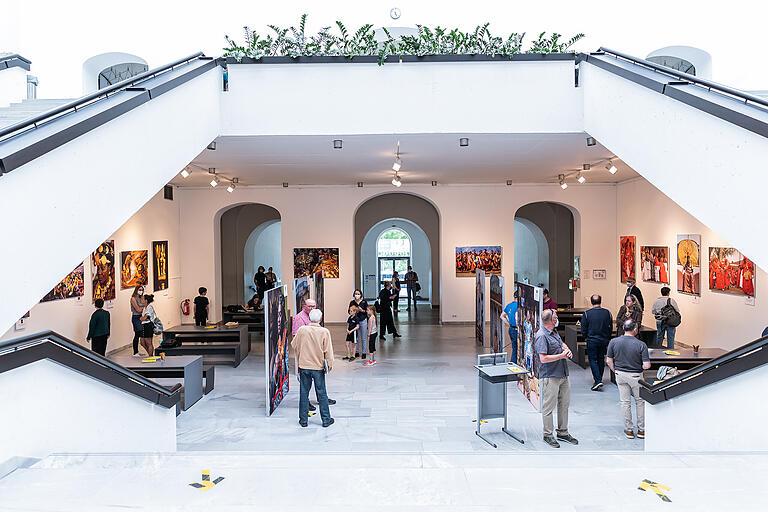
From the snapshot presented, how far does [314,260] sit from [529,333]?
9203mm

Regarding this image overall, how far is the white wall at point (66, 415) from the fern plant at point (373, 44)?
545cm

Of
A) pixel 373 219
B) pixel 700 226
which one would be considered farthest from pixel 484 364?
pixel 373 219

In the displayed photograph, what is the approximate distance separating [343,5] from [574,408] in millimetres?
10163

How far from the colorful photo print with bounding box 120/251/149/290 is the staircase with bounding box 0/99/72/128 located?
20.2 feet

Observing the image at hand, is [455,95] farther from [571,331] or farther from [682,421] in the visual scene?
[571,331]

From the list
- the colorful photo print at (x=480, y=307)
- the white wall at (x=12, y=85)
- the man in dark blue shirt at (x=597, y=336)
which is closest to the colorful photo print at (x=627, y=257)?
the colorful photo print at (x=480, y=307)

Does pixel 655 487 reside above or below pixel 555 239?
below

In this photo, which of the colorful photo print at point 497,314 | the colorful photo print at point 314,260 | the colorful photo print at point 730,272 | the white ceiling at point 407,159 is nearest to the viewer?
the white ceiling at point 407,159

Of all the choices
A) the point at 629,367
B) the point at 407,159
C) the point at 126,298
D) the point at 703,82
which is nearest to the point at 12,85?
the point at 126,298

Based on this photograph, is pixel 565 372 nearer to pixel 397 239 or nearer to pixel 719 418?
pixel 719 418

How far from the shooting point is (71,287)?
37.1 ft

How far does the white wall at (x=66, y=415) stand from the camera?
153 inches

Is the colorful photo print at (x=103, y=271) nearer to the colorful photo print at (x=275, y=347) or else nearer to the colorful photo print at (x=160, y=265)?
the colorful photo print at (x=160, y=265)

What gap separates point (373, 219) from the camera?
20.6 metres
